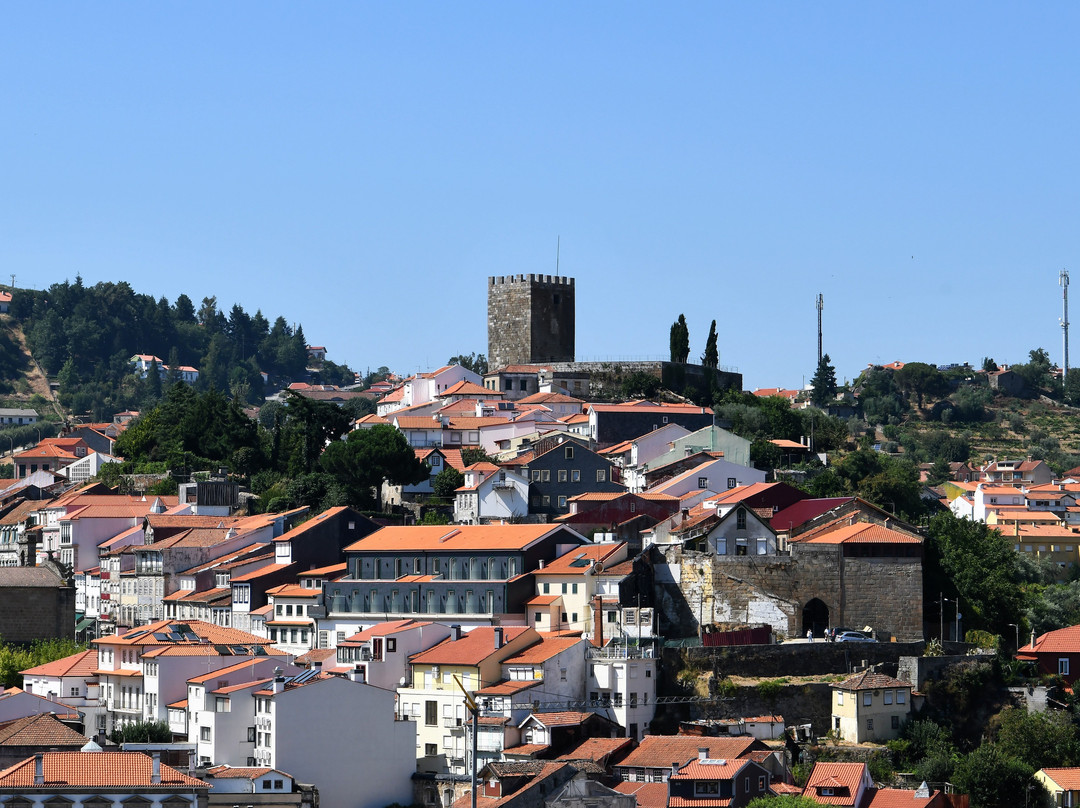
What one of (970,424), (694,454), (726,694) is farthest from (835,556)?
(970,424)

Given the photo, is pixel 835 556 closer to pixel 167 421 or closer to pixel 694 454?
pixel 694 454

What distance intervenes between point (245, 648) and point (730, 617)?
54.7ft

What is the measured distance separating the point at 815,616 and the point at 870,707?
5608mm

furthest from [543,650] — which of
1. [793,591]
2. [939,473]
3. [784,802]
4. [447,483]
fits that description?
[939,473]

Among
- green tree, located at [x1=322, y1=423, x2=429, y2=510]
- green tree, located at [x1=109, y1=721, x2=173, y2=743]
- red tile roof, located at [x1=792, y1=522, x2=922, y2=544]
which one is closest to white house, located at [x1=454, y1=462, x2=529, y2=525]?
green tree, located at [x1=322, y1=423, x2=429, y2=510]

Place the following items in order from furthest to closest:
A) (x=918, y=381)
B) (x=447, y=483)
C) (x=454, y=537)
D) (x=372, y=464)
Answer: (x=918, y=381)
(x=372, y=464)
(x=447, y=483)
(x=454, y=537)

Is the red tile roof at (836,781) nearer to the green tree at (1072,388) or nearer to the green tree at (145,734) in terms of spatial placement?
the green tree at (145,734)

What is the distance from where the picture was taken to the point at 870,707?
59.7 m

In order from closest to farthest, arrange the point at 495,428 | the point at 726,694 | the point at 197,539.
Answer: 1. the point at 726,694
2. the point at 197,539
3. the point at 495,428

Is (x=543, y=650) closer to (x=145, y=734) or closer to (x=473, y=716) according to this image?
(x=473, y=716)

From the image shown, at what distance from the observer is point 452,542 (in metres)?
67.7

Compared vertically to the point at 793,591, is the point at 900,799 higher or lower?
lower

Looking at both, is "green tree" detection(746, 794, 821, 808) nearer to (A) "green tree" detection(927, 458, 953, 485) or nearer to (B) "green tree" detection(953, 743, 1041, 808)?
(B) "green tree" detection(953, 743, 1041, 808)

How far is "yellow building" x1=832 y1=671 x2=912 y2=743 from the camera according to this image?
195 feet
